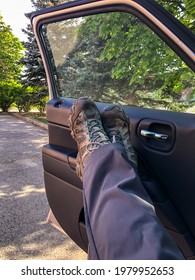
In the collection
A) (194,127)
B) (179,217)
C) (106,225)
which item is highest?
(194,127)

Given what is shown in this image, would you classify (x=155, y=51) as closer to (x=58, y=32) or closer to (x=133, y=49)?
(x=133, y=49)

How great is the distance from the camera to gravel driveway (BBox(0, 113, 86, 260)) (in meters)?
2.00

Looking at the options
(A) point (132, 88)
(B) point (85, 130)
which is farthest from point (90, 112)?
(A) point (132, 88)

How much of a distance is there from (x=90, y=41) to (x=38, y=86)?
1180 centimetres

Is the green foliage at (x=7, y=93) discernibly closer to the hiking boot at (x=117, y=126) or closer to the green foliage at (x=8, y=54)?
the green foliage at (x=8, y=54)

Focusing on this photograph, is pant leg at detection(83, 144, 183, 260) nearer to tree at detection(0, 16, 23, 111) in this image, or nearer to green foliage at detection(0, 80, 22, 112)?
green foliage at detection(0, 80, 22, 112)

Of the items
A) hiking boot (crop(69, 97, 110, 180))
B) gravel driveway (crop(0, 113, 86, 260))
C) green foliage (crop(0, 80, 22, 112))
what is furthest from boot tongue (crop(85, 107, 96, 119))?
green foliage (crop(0, 80, 22, 112))

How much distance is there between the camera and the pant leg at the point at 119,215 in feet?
2.91

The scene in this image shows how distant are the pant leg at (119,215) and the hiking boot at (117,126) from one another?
15cm

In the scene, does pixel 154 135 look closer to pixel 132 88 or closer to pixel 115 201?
pixel 132 88

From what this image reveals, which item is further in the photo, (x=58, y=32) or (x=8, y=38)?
(x=8, y=38)
